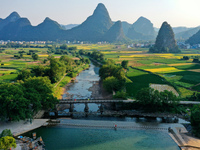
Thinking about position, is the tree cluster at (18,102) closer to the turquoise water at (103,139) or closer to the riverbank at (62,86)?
the turquoise water at (103,139)

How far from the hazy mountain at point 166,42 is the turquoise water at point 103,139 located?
110455 millimetres

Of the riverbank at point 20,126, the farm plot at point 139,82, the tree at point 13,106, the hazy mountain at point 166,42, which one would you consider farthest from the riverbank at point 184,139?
the hazy mountain at point 166,42

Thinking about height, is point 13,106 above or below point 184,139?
above

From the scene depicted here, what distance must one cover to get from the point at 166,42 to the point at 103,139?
131 metres

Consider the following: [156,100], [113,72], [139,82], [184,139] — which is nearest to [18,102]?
[156,100]

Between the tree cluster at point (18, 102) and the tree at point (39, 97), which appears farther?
the tree at point (39, 97)

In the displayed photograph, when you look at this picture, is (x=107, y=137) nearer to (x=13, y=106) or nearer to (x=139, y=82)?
(x=13, y=106)

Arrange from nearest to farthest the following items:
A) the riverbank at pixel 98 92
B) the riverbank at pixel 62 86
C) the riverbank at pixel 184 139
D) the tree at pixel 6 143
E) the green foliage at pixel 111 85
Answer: the tree at pixel 6 143 < the riverbank at pixel 184 139 < the riverbank at pixel 98 92 < the green foliage at pixel 111 85 < the riverbank at pixel 62 86

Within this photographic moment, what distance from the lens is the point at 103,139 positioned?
2575cm

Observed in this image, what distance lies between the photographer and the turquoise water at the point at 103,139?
79.4ft

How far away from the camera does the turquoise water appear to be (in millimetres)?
24192

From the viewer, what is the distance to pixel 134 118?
3238 centimetres

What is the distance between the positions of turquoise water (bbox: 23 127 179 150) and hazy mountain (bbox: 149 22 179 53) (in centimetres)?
11046

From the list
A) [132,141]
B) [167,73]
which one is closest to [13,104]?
[132,141]
